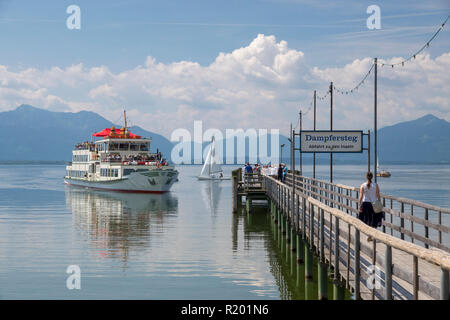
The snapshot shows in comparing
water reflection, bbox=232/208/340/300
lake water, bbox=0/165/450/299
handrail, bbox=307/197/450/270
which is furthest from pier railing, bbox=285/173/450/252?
handrail, bbox=307/197/450/270

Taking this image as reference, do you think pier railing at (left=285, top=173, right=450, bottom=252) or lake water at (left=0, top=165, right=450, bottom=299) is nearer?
pier railing at (left=285, top=173, right=450, bottom=252)

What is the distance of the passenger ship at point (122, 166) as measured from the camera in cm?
6141

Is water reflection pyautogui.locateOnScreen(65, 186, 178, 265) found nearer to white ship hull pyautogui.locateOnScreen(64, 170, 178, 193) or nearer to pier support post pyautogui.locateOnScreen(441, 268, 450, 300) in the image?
white ship hull pyautogui.locateOnScreen(64, 170, 178, 193)

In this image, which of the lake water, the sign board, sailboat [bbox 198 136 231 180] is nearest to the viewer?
the lake water

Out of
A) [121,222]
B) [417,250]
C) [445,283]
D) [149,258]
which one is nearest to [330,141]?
[149,258]

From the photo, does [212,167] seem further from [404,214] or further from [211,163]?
[404,214]

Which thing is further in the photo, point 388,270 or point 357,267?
point 357,267

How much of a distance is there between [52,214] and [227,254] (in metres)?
23.0

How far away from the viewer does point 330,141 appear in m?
22.0

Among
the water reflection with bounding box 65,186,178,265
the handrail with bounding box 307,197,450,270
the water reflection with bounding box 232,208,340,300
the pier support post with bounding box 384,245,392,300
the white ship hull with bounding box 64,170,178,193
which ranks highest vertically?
the handrail with bounding box 307,197,450,270

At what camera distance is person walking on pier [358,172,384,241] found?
1415 centimetres

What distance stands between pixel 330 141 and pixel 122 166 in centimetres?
4366

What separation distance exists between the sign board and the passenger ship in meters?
40.5
